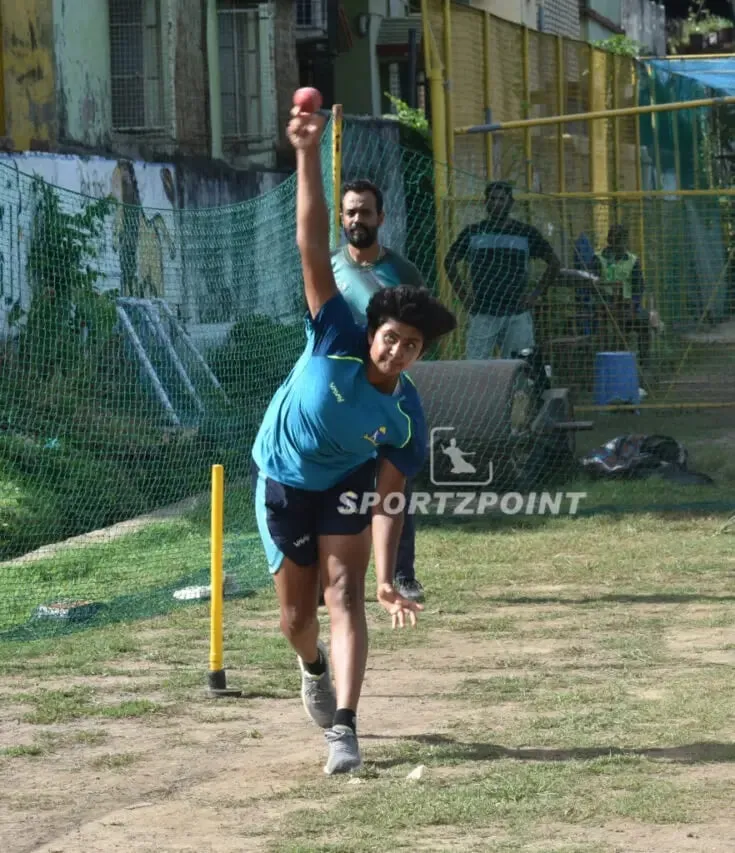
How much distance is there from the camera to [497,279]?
560 inches

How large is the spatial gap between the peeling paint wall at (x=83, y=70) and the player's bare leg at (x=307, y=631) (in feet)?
39.9

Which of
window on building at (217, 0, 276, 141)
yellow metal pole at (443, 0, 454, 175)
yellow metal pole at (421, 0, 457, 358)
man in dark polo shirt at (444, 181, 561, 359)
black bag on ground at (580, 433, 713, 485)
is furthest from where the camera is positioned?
window on building at (217, 0, 276, 141)

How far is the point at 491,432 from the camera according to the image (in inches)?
487

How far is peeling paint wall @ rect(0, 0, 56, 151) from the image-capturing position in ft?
55.2

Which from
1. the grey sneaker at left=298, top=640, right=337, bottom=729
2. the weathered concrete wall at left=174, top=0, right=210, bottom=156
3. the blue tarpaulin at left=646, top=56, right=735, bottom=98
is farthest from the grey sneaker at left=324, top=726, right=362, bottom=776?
the blue tarpaulin at left=646, top=56, right=735, bottom=98

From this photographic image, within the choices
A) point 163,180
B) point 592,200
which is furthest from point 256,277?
point 163,180

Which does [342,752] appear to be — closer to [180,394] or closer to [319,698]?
[319,698]

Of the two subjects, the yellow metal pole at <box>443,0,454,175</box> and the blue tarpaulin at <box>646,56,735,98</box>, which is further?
the blue tarpaulin at <box>646,56,735,98</box>

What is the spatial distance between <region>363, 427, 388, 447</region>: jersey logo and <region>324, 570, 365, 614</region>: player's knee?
476 millimetres

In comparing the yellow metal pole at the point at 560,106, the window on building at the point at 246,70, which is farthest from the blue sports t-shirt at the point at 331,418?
the window on building at the point at 246,70

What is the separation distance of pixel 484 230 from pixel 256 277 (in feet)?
7.79

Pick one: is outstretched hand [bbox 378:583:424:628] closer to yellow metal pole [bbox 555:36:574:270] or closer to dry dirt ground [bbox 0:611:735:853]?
dry dirt ground [bbox 0:611:735:853]

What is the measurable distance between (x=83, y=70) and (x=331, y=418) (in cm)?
1354

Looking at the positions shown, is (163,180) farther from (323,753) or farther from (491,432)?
(323,753)
